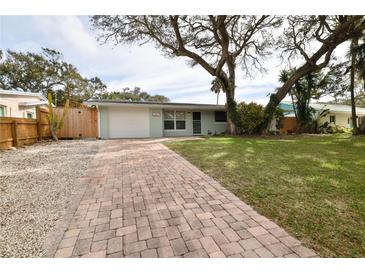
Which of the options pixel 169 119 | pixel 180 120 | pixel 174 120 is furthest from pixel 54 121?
pixel 180 120

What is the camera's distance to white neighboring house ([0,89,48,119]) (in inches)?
488

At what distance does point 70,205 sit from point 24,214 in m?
0.50

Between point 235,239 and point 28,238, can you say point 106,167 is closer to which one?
point 28,238

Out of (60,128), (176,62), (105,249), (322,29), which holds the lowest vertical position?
(105,249)

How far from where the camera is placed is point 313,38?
1374cm

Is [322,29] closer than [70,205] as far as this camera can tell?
No

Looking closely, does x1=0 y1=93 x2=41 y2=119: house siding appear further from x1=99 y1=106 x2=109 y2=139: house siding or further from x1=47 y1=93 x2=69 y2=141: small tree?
x1=99 y1=106 x2=109 y2=139: house siding

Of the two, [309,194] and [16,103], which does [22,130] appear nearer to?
[16,103]

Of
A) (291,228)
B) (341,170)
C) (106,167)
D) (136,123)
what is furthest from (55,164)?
(136,123)

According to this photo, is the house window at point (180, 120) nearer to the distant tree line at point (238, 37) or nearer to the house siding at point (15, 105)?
the distant tree line at point (238, 37)

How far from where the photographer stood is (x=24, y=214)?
2.51 metres

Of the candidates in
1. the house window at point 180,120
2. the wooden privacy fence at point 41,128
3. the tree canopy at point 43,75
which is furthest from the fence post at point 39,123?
the tree canopy at point 43,75

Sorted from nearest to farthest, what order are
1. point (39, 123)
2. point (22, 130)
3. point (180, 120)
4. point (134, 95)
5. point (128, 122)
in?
point (22, 130) → point (39, 123) → point (128, 122) → point (180, 120) → point (134, 95)

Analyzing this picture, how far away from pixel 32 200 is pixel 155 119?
12.0 metres
